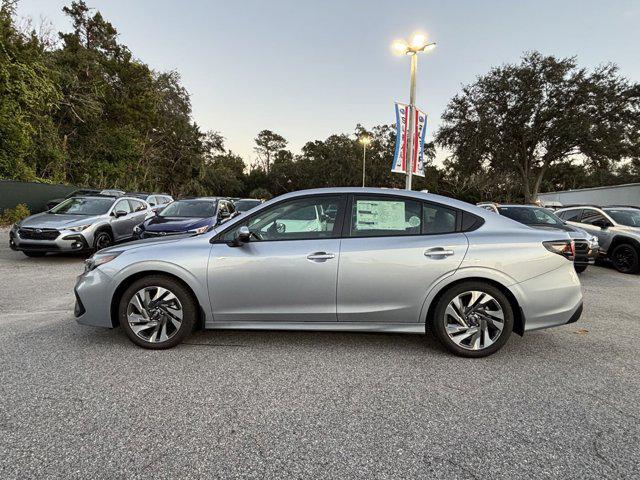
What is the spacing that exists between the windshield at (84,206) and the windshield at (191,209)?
1.58m

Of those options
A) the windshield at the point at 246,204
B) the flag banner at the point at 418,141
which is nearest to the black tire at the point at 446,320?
the flag banner at the point at 418,141

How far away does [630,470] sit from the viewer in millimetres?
2119

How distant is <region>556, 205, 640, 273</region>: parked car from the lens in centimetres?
884

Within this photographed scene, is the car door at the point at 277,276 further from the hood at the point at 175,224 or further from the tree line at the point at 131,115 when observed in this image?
the tree line at the point at 131,115

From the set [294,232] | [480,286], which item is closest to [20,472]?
[294,232]

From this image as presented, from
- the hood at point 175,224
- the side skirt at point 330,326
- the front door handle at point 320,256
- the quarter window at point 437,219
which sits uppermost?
the quarter window at point 437,219

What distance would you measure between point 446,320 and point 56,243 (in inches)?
334

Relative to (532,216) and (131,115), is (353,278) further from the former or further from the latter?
(131,115)

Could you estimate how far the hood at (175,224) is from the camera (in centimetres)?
873

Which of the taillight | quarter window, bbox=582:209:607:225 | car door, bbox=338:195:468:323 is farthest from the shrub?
quarter window, bbox=582:209:607:225

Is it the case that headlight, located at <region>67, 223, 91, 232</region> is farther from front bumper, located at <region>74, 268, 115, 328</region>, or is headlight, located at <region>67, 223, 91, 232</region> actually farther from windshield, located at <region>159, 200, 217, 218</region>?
front bumper, located at <region>74, 268, 115, 328</region>

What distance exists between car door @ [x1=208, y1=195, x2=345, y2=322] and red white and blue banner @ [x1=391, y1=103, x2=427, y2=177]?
10089mm

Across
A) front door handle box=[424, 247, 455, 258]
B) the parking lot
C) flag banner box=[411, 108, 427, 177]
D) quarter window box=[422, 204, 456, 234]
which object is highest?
flag banner box=[411, 108, 427, 177]

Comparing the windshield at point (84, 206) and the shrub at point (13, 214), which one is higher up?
the windshield at point (84, 206)
